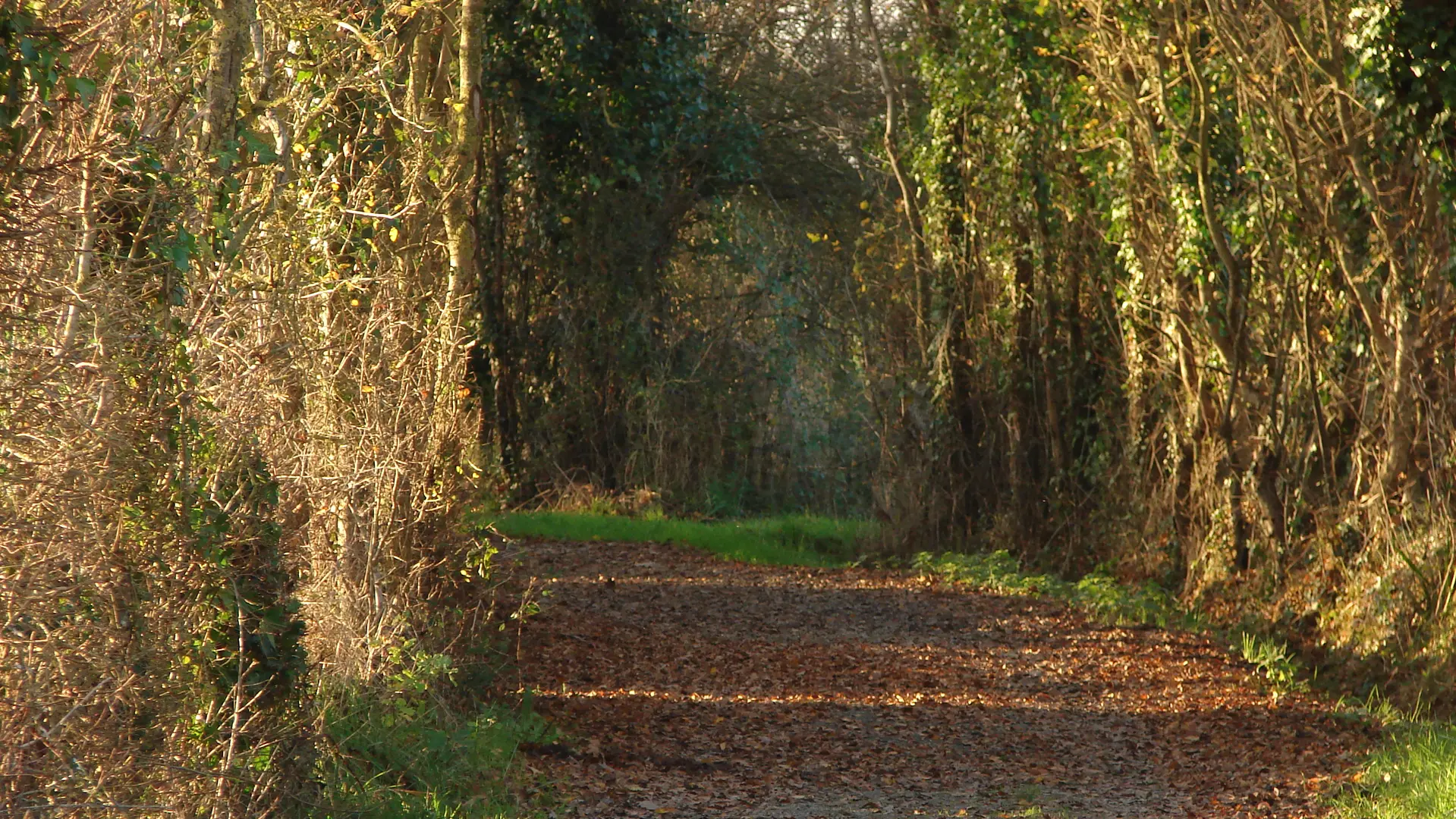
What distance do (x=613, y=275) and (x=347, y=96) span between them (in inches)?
362

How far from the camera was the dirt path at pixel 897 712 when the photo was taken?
6504 mm

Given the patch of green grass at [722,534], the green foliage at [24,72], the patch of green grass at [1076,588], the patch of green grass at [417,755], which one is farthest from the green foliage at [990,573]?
the green foliage at [24,72]

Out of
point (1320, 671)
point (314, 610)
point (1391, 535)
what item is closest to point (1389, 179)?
point (1391, 535)

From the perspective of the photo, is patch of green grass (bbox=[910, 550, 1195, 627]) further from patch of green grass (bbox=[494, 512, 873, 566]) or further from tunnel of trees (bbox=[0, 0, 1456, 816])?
patch of green grass (bbox=[494, 512, 873, 566])

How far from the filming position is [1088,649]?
989 cm

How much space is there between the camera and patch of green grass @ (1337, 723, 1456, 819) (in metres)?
5.64

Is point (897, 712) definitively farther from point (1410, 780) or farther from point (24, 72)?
point (24, 72)

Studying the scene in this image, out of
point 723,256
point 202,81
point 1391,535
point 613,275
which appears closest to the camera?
point 202,81

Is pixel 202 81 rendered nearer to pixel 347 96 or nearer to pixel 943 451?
pixel 347 96

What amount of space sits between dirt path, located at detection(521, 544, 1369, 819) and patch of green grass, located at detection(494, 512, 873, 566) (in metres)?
2.29

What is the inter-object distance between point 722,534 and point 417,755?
9.18 m

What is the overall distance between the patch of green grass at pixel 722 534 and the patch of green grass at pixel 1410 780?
7.78m

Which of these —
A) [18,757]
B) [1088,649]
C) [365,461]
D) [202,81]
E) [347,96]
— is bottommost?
[1088,649]

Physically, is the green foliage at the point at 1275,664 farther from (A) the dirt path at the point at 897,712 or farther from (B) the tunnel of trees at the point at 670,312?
(B) the tunnel of trees at the point at 670,312
